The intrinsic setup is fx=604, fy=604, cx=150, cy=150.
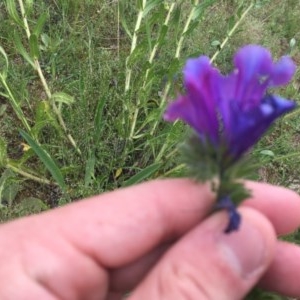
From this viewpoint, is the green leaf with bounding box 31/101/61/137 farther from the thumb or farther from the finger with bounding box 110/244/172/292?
the thumb

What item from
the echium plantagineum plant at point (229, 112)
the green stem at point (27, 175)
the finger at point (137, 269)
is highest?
the echium plantagineum plant at point (229, 112)

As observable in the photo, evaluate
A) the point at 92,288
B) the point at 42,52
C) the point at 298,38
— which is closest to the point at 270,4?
the point at 298,38

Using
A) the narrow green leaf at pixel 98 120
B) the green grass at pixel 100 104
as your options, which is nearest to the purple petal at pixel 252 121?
the green grass at pixel 100 104

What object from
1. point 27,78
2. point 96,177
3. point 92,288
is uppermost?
point 92,288

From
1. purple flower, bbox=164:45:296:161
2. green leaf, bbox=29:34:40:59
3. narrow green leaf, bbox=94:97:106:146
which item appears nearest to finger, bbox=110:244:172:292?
purple flower, bbox=164:45:296:161

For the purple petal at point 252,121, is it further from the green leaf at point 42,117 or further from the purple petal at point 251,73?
the green leaf at point 42,117

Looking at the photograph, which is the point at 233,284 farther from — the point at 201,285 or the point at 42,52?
the point at 42,52

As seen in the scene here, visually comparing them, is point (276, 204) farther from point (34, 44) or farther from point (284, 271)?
point (34, 44)
